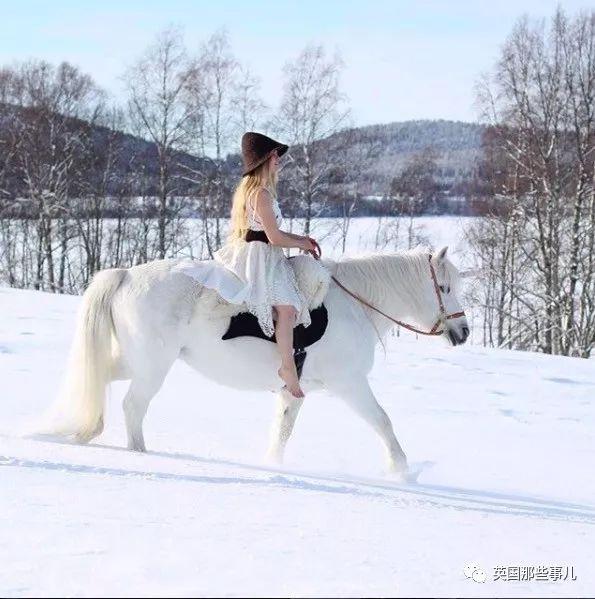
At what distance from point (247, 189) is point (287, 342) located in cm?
103

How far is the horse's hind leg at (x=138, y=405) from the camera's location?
5133 mm

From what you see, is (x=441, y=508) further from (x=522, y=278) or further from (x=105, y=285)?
(x=522, y=278)

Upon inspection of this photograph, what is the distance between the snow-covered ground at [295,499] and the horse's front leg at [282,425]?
12 centimetres

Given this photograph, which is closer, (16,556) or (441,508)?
(16,556)

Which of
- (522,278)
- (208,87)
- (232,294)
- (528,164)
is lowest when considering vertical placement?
(522,278)

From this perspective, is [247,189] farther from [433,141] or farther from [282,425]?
[433,141]

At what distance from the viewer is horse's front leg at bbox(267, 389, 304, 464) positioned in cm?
546

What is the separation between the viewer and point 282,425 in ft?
18.0

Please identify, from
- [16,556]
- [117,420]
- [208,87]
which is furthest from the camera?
[208,87]

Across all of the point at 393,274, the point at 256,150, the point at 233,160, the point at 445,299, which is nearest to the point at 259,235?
the point at 256,150

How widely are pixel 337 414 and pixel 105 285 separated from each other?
3.02 metres

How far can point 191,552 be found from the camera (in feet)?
8.05

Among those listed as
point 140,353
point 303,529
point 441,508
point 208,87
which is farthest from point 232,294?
point 208,87

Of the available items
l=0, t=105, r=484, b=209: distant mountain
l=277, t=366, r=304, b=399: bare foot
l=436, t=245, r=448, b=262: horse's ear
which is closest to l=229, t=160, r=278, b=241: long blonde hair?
l=277, t=366, r=304, b=399: bare foot
